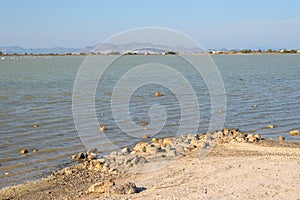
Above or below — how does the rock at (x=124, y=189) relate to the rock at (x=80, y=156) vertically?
above

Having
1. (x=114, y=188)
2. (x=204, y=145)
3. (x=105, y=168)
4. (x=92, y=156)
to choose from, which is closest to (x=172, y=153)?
(x=204, y=145)

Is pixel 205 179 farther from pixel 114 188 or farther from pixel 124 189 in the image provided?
pixel 114 188

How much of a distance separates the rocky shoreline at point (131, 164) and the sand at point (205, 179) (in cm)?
2

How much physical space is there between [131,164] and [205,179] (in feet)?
10.6

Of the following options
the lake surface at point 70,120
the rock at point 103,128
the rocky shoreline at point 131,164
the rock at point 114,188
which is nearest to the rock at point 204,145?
the rocky shoreline at point 131,164

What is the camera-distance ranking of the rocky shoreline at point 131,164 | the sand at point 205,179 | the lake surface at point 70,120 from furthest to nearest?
the lake surface at point 70,120 < the rocky shoreline at point 131,164 < the sand at point 205,179

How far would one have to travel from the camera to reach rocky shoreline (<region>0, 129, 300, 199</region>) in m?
9.53

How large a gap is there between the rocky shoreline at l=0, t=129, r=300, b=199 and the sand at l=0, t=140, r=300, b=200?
0.02 meters

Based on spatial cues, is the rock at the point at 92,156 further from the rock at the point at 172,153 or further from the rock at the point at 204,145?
the rock at the point at 204,145

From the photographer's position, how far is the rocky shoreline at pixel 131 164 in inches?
375

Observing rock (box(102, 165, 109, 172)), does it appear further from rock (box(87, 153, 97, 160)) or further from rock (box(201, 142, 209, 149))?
rock (box(201, 142, 209, 149))

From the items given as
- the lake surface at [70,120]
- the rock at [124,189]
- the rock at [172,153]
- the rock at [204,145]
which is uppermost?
the rock at [124,189]

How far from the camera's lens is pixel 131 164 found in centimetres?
1191

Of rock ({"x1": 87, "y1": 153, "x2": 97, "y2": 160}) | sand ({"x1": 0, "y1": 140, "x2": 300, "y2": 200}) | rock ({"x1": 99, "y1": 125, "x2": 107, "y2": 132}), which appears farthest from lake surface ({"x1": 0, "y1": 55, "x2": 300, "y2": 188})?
sand ({"x1": 0, "y1": 140, "x2": 300, "y2": 200})
